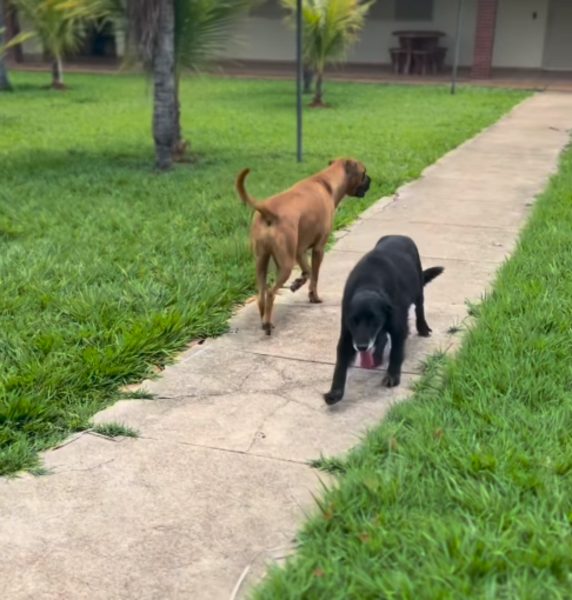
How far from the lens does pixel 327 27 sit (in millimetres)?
14516

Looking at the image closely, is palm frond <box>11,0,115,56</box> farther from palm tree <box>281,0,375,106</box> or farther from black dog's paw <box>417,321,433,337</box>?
black dog's paw <box>417,321,433,337</box>

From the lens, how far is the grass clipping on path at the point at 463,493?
7.51 ft

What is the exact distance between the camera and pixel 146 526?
107 inches

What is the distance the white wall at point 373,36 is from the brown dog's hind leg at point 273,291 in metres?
19.9

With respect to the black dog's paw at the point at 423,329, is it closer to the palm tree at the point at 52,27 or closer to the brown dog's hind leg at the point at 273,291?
the brown dog's hind leg at the point at 273,291

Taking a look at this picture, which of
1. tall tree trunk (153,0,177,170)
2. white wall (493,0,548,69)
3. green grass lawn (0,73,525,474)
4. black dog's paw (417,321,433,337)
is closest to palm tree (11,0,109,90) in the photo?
green grass lawn (0,73,525,474)

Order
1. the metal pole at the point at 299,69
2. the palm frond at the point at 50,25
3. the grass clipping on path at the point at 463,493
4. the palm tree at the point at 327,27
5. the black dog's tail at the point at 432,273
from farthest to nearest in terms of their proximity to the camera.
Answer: the palm frond at the point at 50,25 < the palm tree at the point at 327,27 < the metal pole at the point at 299,69 < the black dog's tail at the point at 432,273 < the grass clipping on path at the point at 463,493

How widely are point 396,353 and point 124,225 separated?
3.34m

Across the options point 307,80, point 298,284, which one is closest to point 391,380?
point 298,284

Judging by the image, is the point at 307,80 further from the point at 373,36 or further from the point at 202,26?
the point at 202,26

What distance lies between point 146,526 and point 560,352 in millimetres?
2148

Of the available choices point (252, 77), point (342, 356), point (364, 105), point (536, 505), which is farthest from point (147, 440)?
point (252, 77)

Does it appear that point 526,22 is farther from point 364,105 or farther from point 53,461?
point 53,461

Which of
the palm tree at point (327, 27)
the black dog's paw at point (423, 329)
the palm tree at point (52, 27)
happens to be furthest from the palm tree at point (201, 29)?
the black dog's paw at point (423, 329)
